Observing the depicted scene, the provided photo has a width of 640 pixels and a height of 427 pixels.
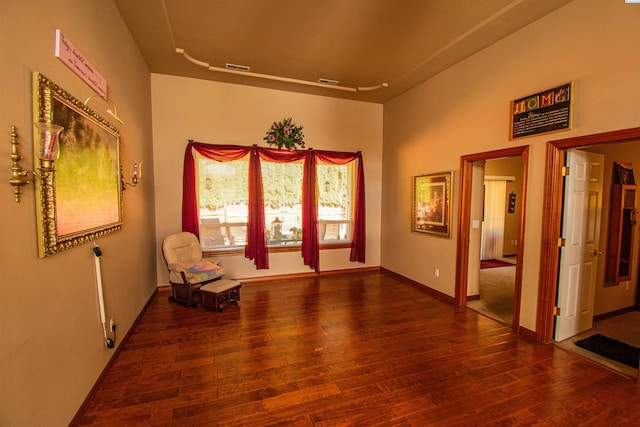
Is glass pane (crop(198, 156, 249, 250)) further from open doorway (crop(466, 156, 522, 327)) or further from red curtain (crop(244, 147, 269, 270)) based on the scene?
open doorway (crop(466, 156, 522, 327))

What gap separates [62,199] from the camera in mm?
1728

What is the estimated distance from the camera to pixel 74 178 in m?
1.87

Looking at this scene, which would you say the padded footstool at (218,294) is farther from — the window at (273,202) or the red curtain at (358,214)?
the red curtain at (358,214)

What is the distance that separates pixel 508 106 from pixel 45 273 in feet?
14.6

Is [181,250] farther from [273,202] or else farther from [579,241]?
[579,241]

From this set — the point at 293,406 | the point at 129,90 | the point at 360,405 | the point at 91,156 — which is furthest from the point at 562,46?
the point at 129,90

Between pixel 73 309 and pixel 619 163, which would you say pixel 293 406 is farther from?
pixel 619 163

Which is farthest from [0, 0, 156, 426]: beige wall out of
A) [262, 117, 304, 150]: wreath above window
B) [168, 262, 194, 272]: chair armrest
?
[262, 117, 304, 150]: wreath above window

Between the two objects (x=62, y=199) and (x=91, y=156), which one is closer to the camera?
(x=62, y=199)

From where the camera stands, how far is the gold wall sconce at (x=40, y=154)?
134 cm

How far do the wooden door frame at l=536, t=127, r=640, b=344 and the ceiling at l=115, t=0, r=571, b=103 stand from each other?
1.47m

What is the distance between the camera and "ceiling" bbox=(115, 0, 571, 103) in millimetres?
2848

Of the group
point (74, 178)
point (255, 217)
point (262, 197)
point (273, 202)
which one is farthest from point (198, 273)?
point (74, 178)

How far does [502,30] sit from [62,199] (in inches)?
174
